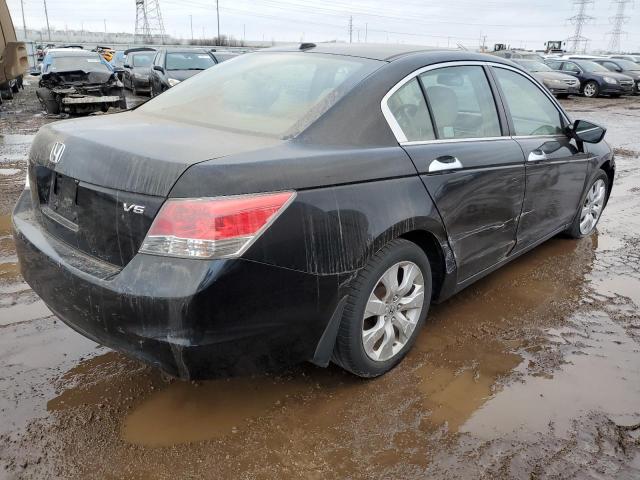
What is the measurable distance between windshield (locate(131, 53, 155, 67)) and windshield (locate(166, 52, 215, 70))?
462cm

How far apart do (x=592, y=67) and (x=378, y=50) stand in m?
22.9

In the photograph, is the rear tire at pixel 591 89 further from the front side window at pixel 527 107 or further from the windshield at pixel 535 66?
the front side window at pixel 527 107

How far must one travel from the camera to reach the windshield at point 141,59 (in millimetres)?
17498

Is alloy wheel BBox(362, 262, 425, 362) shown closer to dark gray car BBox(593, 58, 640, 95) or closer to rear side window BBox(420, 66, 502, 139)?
rear side window BBox(420, 66, 502, 139)

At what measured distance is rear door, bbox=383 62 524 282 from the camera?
2.70 m

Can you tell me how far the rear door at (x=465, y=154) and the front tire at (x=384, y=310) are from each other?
330mm

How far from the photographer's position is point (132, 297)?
1982mm

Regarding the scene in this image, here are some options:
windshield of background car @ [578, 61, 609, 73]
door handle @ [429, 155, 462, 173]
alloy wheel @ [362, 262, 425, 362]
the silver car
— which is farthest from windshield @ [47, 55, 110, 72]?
windshield of background car @ [578, 61, 609, 73]

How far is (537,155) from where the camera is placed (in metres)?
3.54

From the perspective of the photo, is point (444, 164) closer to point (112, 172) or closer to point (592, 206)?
point (112, 172)

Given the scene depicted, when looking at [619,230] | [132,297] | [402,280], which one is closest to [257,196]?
[132,297]

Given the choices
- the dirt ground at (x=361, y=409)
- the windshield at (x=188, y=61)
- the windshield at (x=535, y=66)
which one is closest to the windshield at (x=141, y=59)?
the windshield at (x=188, y=61)

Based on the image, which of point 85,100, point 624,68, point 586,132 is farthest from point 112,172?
point 624,68

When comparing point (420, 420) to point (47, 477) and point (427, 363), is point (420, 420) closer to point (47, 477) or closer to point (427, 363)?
point (427, 363)
